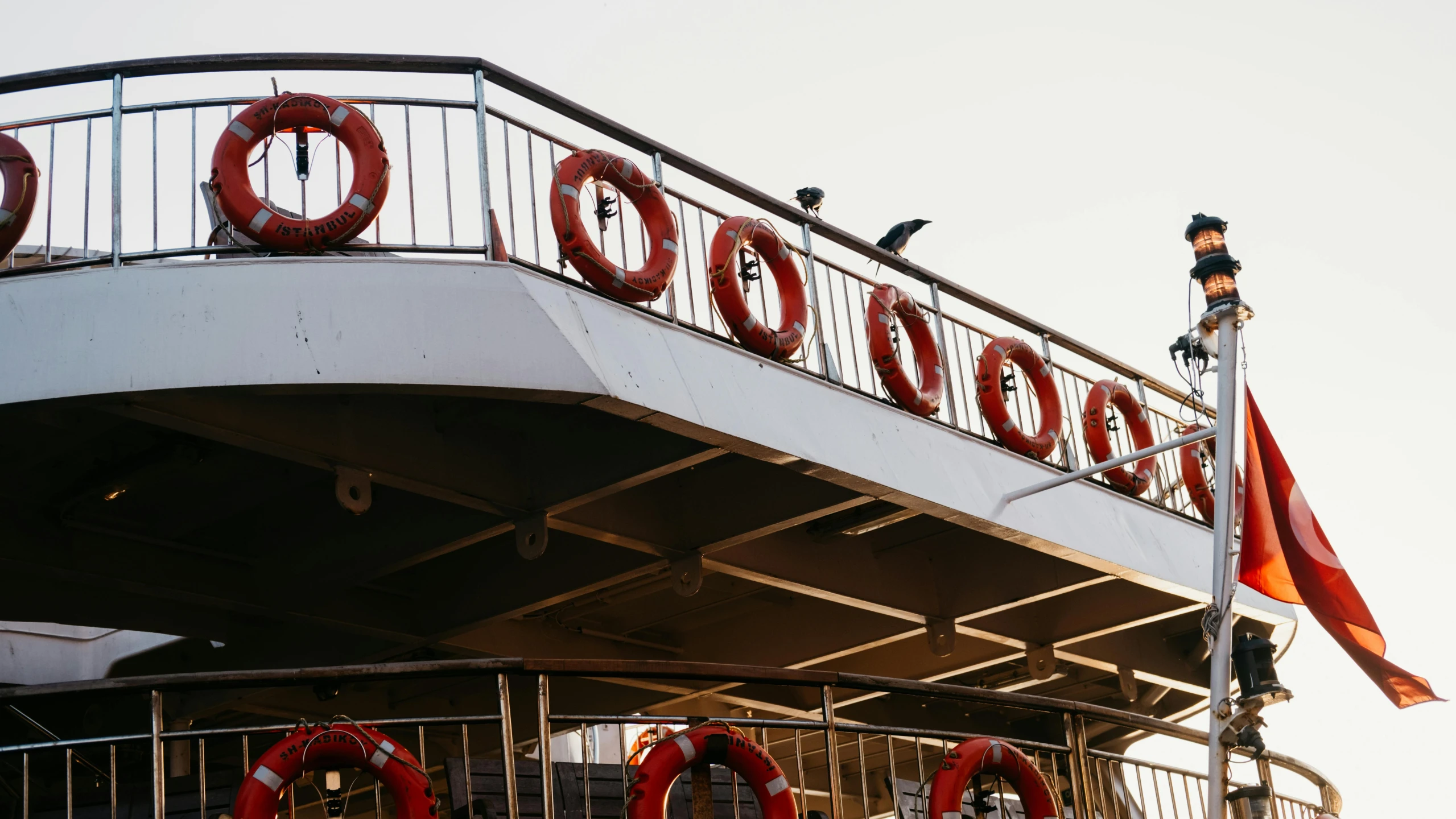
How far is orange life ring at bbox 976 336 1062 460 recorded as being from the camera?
11.1 meters

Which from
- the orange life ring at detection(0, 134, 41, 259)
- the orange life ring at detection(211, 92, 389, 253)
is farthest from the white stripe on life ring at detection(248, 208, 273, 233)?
the orange life ring at detection(0, 134, 41, 259)

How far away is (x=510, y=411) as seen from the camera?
8516mm

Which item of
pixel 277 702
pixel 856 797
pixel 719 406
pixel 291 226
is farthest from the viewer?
pixel 856 797

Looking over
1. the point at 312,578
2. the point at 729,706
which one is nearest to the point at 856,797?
the point at 729,706

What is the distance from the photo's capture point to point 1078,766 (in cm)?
740

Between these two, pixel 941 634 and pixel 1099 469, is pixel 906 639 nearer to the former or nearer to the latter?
pixel 941 634

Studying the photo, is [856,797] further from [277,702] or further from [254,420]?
[254,420]

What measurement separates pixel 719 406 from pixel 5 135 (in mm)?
3856

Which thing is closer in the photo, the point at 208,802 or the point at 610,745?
the point at 208,802

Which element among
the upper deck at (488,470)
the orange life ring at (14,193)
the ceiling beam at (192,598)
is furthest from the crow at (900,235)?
the orange life ring at (14,193)

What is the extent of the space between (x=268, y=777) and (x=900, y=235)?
8032 mm

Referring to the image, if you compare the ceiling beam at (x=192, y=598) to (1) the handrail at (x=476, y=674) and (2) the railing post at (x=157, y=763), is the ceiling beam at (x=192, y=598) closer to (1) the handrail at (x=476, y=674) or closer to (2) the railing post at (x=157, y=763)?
(1) the handrail at (x=476, y=674)

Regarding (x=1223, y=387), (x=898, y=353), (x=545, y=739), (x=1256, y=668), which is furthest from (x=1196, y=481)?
(x=545, y=739)

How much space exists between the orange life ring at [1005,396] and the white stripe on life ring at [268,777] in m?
6.72
